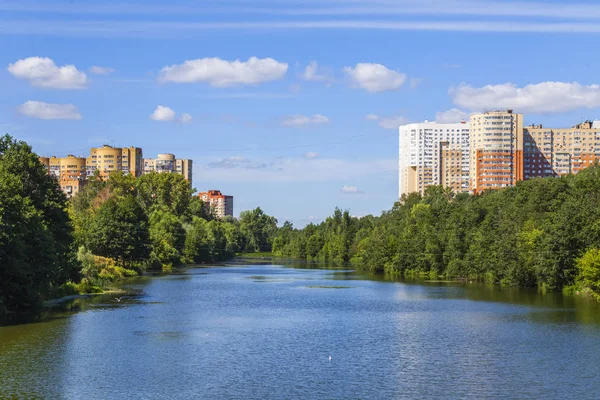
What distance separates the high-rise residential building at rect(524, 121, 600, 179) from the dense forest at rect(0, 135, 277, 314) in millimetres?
71584

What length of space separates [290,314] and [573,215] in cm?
3117

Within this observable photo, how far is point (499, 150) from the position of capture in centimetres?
16412

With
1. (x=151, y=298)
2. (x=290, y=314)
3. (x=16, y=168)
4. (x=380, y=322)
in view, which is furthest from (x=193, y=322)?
(x=16, y=168)

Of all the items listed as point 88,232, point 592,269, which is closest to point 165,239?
point 88,232

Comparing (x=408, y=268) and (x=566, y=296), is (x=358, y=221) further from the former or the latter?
(x=566, y=296)

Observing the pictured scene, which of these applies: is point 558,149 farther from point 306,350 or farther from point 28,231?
point 306,350

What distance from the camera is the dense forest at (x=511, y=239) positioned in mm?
70438

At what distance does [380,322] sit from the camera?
50.9 meters

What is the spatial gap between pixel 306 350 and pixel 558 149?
5597 inches

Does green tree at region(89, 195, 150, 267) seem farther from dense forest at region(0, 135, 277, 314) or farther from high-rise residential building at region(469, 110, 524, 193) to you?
high-rise residential building at region(469, 110, 524, 193)

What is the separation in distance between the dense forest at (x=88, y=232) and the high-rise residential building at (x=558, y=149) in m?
71.6

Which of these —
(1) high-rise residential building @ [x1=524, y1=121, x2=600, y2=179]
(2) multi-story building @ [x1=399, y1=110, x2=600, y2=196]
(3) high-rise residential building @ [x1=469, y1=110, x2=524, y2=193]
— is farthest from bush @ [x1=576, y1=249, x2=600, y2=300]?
(1) high-rise residential building @ [x1=524, y1=121, x2=600, y2=179]

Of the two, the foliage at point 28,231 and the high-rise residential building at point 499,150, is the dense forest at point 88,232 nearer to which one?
the foliage at point 28,231

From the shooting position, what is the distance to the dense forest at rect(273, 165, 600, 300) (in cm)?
7044
